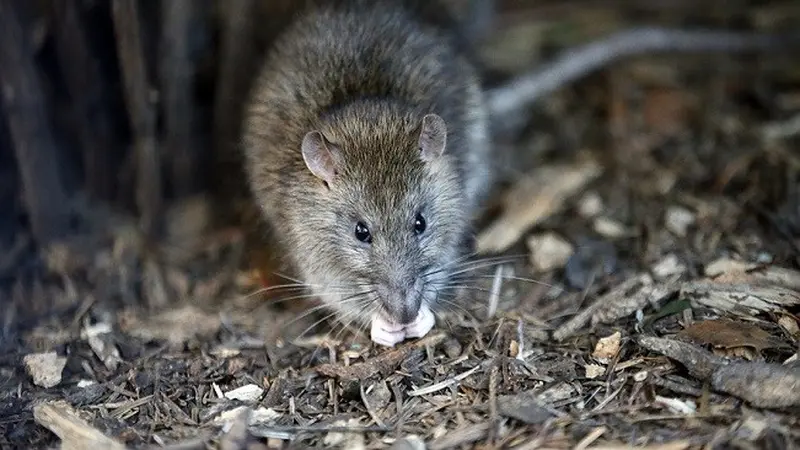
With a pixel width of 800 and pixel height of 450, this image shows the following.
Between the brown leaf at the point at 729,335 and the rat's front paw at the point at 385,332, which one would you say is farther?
the rat's front paw at the point at 385,332

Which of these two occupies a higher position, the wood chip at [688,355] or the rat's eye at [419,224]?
the rat's eye at [419,224]

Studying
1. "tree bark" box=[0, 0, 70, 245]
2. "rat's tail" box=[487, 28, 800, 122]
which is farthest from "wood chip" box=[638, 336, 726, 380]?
"tree bark" box=[0, 0, 70, 245]

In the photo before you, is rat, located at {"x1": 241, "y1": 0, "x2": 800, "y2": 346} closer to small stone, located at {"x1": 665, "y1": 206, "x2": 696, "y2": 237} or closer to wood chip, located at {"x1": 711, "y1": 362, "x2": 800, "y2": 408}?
small stone, located at {"x1": 665, "y1": 206, "x2": 696, "y2": 237}

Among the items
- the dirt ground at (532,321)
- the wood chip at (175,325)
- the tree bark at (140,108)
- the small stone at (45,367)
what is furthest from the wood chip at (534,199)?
the small stone at (45,367)

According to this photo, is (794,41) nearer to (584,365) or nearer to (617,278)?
(617,278)

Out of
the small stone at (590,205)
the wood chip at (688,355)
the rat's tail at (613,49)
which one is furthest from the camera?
the rat's tail at (613,49)

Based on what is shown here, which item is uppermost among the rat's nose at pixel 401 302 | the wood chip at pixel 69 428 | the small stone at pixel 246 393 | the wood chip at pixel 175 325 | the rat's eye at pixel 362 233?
the rat's eye at pixel 362 233

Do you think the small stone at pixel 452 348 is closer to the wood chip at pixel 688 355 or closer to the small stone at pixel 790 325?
the wood chip at pixel 688 355
